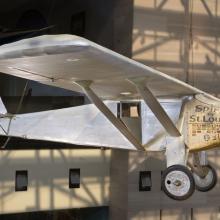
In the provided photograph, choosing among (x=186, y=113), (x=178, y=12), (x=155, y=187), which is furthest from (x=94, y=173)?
(x=186, y=113)

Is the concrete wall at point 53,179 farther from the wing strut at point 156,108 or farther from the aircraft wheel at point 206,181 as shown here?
the wing strut at point 156,108

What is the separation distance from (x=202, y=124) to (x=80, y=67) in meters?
1.82

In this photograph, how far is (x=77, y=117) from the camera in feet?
20.9

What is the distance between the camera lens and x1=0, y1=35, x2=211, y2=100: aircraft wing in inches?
151

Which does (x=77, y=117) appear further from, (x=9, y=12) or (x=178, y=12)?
(x=9, y=12)

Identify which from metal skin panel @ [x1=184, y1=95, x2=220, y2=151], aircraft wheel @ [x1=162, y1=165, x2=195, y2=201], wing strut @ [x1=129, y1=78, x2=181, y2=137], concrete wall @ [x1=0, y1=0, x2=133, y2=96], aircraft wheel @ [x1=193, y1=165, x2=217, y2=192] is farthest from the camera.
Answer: concrete wall @ [x1=0, y1=0, x2=133, y2=96]

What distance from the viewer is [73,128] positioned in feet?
20.9

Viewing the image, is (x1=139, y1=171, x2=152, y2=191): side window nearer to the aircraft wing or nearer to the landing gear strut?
the landing gear strut

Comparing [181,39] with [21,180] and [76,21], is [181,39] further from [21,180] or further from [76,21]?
[21,180]

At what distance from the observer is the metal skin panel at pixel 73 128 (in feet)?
20.1

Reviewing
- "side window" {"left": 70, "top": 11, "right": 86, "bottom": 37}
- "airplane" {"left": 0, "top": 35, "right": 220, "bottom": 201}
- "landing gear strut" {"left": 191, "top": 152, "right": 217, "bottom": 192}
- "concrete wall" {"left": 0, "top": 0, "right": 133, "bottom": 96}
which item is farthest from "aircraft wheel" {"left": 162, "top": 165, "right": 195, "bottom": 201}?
"side window" {"left": 70, "top": 11, "right": 86, "bottom": 37}

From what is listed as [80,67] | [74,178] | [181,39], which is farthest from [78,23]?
[80,67]

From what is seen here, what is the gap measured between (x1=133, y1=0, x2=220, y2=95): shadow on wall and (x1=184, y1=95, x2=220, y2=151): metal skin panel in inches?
180

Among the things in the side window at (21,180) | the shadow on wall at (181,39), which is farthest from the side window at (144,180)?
the side window at (21,180)
